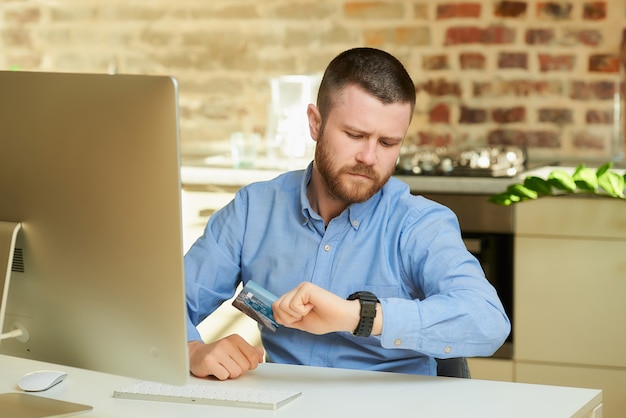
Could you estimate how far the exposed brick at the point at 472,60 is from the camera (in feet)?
12.6

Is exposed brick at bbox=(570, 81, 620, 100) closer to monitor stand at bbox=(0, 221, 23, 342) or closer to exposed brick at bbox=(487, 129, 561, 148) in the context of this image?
exposed brick at bbox=(487, 129, 561, 148)

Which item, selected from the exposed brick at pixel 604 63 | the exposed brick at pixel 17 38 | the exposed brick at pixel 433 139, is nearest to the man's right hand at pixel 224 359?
the exposed brick at pixel 433 139

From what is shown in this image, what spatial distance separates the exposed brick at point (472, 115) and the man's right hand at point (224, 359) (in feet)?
7.51

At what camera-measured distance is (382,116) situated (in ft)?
6.21

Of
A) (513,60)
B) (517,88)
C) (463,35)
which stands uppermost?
(463,35)

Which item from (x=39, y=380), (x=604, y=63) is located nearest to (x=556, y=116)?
(x=604, y=63)

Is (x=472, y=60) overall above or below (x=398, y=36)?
below

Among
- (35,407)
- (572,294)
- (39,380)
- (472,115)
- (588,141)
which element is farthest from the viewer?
(472,115)

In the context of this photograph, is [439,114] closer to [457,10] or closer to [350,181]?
[457,10]

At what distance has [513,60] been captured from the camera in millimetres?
3822

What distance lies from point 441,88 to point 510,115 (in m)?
0.28

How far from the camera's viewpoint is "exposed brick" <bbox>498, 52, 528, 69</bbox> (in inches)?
150

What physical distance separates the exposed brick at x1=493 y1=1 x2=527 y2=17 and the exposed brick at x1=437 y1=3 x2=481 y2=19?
7cm

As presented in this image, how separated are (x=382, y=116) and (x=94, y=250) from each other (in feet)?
2.32
